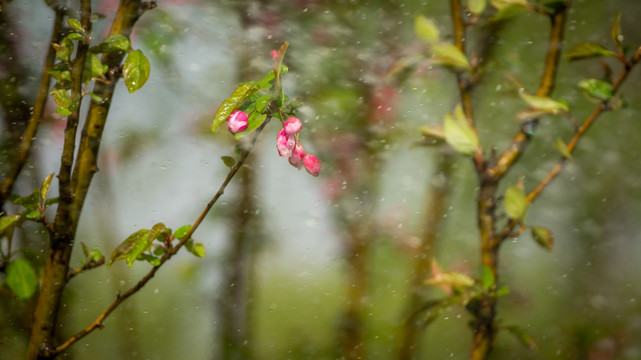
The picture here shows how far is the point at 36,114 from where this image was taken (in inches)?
16.4

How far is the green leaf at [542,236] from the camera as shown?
448mm

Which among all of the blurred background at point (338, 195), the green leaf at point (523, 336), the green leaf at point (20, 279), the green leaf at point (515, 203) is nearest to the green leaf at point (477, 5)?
the blurred background at point (338, 195)

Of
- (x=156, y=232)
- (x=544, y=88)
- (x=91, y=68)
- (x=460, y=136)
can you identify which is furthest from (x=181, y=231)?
(x=544, y=88)

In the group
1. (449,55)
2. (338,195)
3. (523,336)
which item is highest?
(449,55)

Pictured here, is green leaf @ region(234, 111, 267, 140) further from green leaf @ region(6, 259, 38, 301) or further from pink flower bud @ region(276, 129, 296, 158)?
green leaf @ region(6, 259, 38, 301)

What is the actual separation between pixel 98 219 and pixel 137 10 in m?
0.17

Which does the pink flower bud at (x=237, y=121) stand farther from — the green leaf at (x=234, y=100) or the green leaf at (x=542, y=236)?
the green leaf at (x=542, y=236)

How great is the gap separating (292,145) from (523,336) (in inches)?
10.6

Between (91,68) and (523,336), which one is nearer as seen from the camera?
(91,68)

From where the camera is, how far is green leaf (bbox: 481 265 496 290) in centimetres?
44

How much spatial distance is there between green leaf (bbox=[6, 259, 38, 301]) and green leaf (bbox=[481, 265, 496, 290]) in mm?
329

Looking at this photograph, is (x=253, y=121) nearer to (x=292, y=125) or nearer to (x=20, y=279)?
(x=292, y=125)

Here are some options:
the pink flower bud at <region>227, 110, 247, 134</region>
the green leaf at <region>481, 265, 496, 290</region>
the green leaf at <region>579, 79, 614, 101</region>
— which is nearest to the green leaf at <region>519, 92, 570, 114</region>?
the green leaf at <region>579, 79, 614, 101</region>

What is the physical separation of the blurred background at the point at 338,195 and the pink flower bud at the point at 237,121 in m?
0.12
